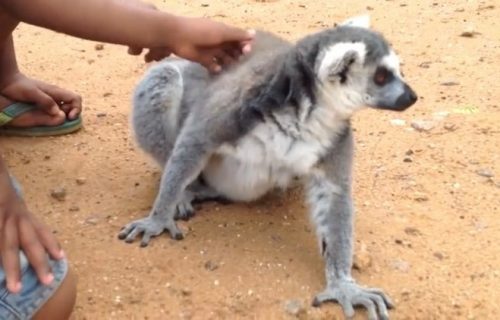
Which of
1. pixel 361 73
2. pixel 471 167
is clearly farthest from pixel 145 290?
pixel 471 167

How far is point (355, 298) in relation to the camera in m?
2.62

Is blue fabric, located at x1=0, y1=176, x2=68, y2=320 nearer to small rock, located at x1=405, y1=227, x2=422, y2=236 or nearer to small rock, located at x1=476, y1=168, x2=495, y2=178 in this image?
small rock, located at x1=405, y1=227, x2=422, y2=236

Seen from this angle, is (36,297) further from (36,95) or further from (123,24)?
(36,95)

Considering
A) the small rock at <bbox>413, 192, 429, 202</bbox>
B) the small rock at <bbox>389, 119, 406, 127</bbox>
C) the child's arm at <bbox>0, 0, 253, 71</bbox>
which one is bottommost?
the small rock at <bbox>389, 119, 406, 127</bbox>

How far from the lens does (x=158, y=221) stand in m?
2.97

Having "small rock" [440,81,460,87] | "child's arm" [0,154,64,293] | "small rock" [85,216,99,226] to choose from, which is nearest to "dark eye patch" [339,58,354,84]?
"small rock" [85,216,99,226]

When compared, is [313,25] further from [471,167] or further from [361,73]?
[361,73]

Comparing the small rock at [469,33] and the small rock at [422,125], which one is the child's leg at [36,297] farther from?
the small rock at [469,33]

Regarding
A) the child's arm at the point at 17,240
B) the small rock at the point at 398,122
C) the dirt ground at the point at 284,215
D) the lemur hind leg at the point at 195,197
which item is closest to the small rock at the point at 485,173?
the dirt ground at the point at 284,215

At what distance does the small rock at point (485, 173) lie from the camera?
3.39m

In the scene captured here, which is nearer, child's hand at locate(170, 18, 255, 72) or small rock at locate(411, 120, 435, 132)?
child's hand at locate(170, 18, 255, 72)

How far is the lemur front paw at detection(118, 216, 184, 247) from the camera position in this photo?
293cm

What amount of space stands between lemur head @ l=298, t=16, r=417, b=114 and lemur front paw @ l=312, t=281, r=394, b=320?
60 centimetres

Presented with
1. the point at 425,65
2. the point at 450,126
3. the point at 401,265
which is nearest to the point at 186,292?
the point at 401,265
